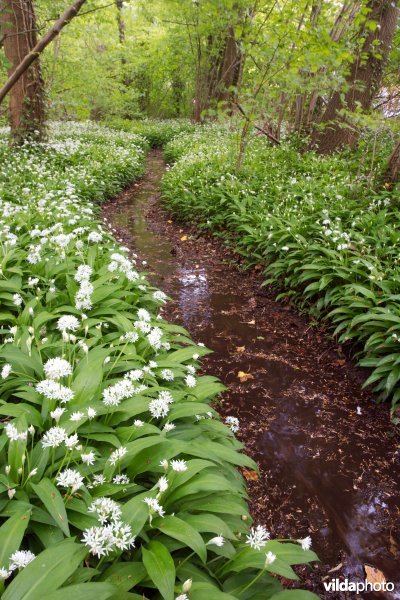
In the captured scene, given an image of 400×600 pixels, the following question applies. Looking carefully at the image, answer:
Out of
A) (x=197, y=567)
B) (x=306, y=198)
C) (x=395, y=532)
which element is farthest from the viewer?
(x=306, y=198)

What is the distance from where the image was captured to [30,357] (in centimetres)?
242

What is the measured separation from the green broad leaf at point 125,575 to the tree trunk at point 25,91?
1229cm

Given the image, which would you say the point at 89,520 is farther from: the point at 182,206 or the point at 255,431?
the point at 182,206

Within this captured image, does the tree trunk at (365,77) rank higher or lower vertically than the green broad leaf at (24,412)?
higher

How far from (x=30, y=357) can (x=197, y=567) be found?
1520 mm

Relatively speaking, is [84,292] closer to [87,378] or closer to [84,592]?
[87,378]

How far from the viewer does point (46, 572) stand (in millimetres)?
1306

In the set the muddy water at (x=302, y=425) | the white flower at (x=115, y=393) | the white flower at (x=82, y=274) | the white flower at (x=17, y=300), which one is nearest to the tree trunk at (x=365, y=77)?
the muddy water at (x=302, y=425)

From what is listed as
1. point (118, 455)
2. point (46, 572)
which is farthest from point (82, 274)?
point (46, 572)

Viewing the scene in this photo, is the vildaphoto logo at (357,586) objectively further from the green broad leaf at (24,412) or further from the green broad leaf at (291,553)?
the green broad leaf at (24,412)

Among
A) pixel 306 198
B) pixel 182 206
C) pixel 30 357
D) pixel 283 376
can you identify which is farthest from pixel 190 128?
pixel 30 357

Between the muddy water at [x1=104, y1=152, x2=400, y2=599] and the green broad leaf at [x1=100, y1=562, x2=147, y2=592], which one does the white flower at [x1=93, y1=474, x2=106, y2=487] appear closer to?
the green broad leaf at [x1=100, y1=562, x2=147, y2=592]

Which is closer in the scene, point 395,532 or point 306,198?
point 395,532

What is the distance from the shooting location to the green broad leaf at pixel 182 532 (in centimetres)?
150
